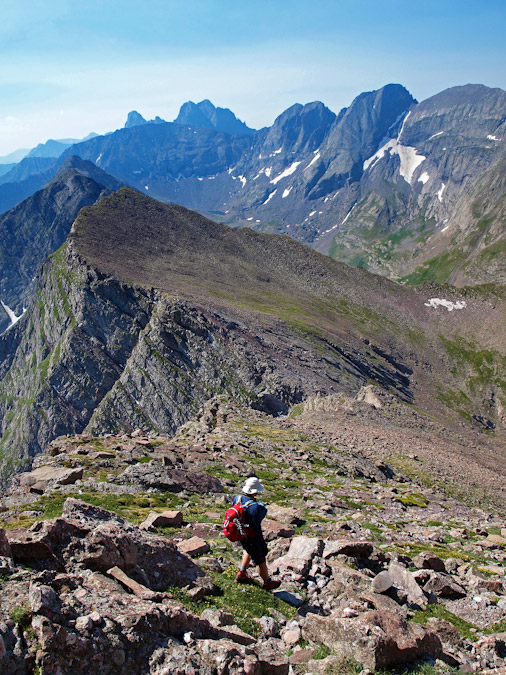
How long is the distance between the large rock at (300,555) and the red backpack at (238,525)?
6.43 feet

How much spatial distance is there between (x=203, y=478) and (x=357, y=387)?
65.7 m

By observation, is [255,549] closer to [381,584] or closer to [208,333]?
[381,584]

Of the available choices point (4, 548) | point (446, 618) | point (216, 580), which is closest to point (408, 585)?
point (446, 618)

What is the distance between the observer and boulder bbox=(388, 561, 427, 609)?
14.1 m

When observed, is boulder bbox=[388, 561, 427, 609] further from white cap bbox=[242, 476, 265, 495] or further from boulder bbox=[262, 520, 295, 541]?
white cap bbox=[242, 476, 265, 495]

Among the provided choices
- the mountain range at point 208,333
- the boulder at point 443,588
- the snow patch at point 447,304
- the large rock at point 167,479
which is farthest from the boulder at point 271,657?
the snow patch at point 447,304

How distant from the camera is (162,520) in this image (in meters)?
17.8

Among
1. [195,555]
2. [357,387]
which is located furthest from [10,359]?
[195,555]

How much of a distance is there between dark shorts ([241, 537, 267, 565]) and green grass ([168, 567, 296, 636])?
0.71m

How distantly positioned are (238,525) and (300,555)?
2788mm

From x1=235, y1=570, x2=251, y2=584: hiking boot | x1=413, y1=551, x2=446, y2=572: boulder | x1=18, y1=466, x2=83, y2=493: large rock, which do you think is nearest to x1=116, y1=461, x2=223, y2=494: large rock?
x1=18, y1=466, x2=83, y2=493: large rock

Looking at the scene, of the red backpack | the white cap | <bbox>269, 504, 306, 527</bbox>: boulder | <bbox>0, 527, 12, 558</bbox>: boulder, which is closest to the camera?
<bbox>0, 527, 12, 558</bbox>: boulder

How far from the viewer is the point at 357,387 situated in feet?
288

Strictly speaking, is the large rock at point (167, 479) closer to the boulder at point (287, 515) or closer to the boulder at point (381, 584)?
the boulder at point (287, 515)
